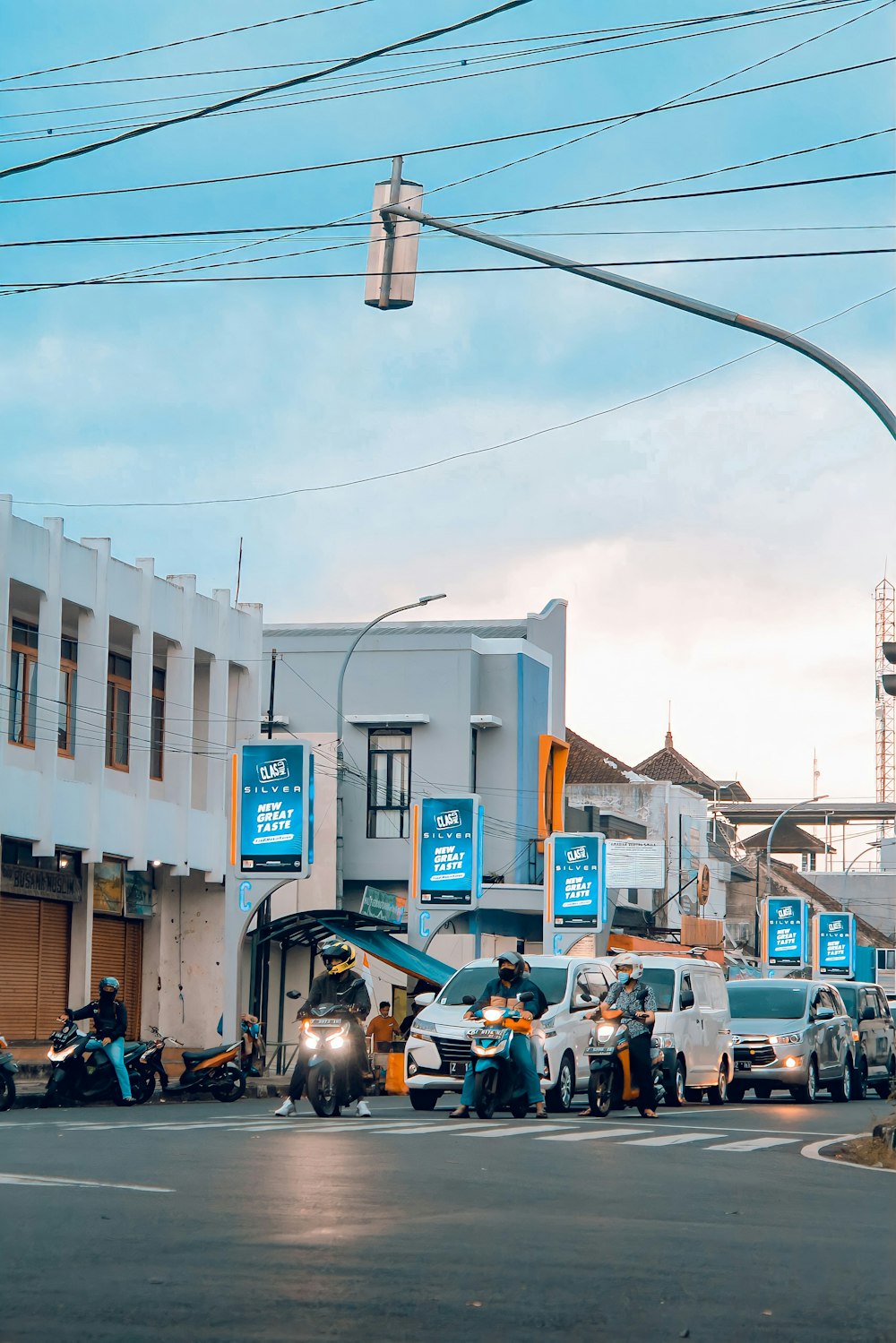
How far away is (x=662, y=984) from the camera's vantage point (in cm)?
2547

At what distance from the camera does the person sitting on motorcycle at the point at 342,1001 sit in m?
18.6

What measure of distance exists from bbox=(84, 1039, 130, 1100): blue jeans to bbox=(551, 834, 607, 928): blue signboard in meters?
20.1

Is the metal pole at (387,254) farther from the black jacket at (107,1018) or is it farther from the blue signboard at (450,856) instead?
the blue signboard at (450,856)

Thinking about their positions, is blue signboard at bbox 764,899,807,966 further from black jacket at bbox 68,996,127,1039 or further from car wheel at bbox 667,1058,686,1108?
black jacket at bbox 68,996,127,1039

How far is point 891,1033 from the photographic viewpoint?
32812 mm

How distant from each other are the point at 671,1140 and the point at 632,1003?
8.61 feet

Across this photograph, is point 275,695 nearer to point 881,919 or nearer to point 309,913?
point 309,913

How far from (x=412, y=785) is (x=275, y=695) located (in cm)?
512

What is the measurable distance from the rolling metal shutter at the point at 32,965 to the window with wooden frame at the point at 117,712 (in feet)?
8.73

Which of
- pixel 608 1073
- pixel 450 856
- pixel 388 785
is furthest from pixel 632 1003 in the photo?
pixel 388 785

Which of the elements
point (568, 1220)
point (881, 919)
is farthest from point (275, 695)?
point (881, 919)

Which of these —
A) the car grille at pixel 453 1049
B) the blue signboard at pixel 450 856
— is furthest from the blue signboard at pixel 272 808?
the car grille at pixel 453 1049

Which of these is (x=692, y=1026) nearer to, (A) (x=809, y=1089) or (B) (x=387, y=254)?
(A) (x=809, y=1089)

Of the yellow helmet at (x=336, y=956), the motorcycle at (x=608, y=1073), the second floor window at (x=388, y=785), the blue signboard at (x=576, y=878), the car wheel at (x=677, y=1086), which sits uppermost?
the second floor window at (x=388, y=785)
